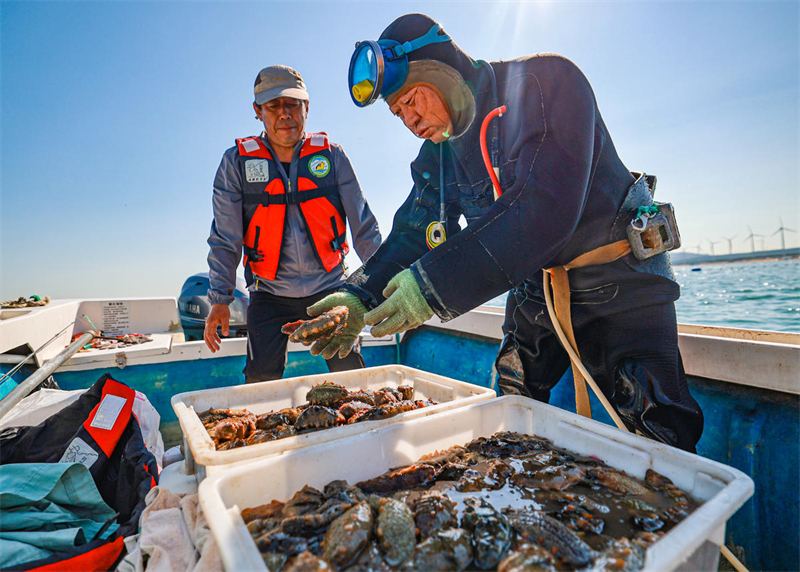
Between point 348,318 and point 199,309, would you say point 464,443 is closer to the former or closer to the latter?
point 348,318

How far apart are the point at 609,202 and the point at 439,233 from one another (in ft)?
2.39

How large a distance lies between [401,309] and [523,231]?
0.45 meters

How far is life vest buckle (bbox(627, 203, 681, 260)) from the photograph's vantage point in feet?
5.16

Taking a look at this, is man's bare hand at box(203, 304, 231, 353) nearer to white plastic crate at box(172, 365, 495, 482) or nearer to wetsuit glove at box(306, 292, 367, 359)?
white plastic crate at box(172, 365, 495, 482)

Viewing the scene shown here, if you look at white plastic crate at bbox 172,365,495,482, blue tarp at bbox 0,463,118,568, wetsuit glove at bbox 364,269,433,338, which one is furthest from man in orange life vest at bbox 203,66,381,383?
wetsuit glove at bbox 364,269,433,338

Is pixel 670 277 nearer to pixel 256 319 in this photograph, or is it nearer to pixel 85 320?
pixel 256 319

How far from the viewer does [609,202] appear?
1.62 metres

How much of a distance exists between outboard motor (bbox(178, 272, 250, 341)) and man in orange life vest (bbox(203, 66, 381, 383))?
87.8 inches

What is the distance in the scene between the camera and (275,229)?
311 centimetres

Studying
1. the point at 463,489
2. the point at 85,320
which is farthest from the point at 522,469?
the point at 85,320

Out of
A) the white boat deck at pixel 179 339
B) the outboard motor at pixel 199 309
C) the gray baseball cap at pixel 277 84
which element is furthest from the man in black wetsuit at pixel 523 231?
the outboard motor at pixel 199 309

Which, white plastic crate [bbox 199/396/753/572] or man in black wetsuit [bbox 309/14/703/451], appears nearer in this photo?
white plastic crate [bbox 199/396/753/572]

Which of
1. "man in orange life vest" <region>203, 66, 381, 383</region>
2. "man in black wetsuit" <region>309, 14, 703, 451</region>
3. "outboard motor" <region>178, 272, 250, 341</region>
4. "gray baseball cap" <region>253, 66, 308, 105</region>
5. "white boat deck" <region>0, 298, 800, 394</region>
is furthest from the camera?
"outboard motor" <region>178, 272, 250, 341</region>

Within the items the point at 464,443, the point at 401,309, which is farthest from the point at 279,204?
the point at 464,443
